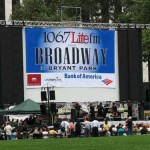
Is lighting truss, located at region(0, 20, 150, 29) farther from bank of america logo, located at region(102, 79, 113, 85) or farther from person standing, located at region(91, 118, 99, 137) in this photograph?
person standing, located at region(91, 118, 99, 137)

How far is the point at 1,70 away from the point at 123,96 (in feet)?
32.7

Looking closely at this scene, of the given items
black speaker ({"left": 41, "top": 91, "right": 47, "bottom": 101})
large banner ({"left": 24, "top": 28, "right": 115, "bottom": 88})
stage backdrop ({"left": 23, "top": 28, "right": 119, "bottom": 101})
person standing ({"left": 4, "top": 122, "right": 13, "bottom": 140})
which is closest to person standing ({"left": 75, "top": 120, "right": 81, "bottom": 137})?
black speaker ({"left": 41, "top": 91, "right": 47, "bottom": 101})

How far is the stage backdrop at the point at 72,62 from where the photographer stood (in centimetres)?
5556

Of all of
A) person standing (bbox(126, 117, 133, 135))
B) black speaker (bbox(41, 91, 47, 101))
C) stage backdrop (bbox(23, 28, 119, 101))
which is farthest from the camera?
stage backdrop (bbox(23, 28, 119, 101))

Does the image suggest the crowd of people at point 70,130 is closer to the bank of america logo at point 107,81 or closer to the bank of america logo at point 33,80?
the bank of america logo at point 33,80

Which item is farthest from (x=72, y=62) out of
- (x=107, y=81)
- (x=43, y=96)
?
(x=43, y=96)

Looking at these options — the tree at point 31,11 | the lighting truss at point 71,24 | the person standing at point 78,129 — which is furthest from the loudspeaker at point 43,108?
the tree at point 31,11

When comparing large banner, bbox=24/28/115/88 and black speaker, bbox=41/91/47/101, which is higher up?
large banner, bbox=24/28/115/88

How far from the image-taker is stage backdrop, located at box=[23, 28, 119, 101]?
55562 millimetres

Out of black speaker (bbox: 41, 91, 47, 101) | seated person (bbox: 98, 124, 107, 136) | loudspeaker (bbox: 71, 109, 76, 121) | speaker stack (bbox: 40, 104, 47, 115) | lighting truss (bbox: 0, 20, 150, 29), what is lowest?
seated person (bbox: 98, 124, 107, 136)

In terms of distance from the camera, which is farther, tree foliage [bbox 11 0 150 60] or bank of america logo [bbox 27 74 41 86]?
tree foliage [bbox 11 0 150 60]

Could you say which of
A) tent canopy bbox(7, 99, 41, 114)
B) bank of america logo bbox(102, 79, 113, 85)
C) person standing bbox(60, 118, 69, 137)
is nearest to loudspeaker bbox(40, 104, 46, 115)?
tent canopy bbox(7, 99, 41, 114)

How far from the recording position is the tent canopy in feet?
168

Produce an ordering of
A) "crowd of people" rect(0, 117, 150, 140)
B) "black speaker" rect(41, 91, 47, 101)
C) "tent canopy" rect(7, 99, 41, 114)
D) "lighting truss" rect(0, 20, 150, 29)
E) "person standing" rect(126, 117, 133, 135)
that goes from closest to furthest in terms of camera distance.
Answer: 1. "crowd of people" rect(0, 117, 150, 140)
2. "tent canopy" rect(7, 99, 41, 114)
3. "person standing" rect(126, 117, 133, 135)
4. "black speaker" rect(41, 91, 47, 101)
5. "lighting truss" rect(0, 20, 150, 29)
